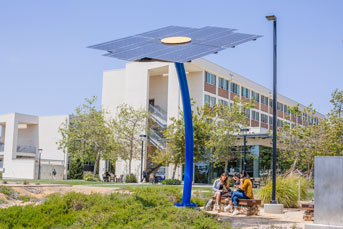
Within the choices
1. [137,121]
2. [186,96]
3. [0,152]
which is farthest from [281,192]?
[0,152]

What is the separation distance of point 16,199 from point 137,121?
2646cm

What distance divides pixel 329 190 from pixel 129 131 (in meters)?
34.3

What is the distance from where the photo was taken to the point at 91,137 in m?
43.2

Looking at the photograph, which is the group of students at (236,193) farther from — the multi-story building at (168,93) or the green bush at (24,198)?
the multi-story building at (168,93)

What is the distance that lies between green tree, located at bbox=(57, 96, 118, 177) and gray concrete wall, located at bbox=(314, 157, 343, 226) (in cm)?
3468

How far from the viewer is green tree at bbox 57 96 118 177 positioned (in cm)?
4288

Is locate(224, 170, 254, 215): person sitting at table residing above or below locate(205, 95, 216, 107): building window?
below

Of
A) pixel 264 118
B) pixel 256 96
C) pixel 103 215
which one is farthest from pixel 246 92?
pixel 103 215

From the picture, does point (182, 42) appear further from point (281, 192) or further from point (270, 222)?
point (281, 192)

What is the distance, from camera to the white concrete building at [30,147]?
5319cm

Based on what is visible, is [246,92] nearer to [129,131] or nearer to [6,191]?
[129,131]

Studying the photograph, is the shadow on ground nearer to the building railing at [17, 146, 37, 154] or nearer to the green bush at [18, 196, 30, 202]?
the green bush at [18, 196, 30, 202]

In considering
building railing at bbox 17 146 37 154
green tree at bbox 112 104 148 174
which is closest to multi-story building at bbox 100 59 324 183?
green tree at bbox 112 104 148 174

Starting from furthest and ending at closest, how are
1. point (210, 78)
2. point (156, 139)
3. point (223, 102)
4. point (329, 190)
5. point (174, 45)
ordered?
point (223, 102) → point (210, 78) → point (156, 139) → point (174, 45) → point (329, 190)
